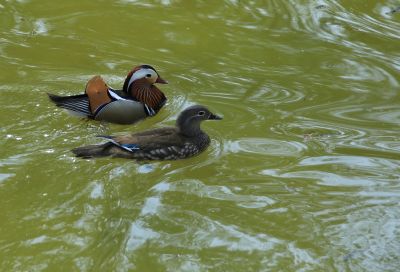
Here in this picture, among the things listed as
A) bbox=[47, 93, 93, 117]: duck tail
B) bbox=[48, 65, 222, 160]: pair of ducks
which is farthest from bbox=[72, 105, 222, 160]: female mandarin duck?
bbox=[47, 93, 93, 117]: duck tail

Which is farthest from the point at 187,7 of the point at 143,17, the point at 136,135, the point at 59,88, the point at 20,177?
the point at 20,177

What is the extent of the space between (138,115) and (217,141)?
941mm

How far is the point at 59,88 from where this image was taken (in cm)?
761

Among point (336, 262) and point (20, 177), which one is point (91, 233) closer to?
point (20, 177)

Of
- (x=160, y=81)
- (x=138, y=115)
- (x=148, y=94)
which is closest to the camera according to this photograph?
(x=138, y=115)

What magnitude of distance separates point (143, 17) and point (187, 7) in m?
0.71

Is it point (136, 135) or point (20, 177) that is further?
point (136, 135)

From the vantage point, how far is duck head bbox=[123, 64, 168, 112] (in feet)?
24.5

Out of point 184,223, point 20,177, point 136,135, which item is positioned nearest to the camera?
point 184,223

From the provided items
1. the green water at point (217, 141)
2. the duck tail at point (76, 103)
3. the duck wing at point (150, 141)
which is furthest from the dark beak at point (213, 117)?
the duck tail at point (76, 103)

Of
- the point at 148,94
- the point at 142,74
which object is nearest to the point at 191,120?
the point at 148,94

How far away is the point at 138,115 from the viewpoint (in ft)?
23.9

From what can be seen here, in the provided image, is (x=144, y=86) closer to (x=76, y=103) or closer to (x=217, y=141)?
(x=76, y=103)

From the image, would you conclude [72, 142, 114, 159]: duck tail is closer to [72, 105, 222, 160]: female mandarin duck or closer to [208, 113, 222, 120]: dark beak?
[72, 105, 222, 160]: female mandarin duck
